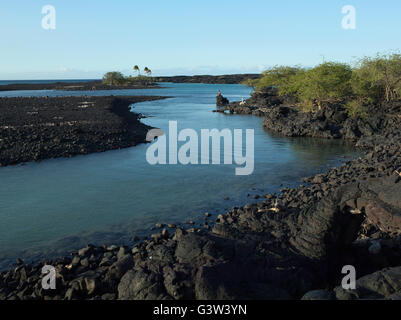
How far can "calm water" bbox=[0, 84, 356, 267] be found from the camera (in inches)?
581

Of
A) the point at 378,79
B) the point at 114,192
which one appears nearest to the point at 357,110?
the point at 378,79

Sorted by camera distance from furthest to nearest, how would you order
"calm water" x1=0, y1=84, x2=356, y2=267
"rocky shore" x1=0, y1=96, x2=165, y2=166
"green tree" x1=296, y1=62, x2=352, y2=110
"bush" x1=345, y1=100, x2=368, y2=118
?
1. "green tree" x1=296, y1=62, x2=352, y2=110
2. "bush" x1=345, y1=100, x2=368, y2=118
3. "rocky shore" x1=0, y1=96, x2=165, y2=166
4. "calm water" x1=0, y1=84, x2=356, y2=267

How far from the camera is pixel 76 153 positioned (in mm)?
29438

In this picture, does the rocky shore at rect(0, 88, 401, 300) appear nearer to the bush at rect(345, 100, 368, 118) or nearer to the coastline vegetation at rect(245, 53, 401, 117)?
the bush at rect(345, 100, 368, 118)

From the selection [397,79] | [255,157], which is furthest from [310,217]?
[397,79]

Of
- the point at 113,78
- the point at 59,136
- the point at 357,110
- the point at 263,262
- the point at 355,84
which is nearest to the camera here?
the point at 263,262

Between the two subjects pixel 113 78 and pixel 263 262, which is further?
pixel 113 78

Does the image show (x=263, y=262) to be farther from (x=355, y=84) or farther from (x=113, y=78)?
(x=113, y=78)

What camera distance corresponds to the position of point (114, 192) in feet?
65.9

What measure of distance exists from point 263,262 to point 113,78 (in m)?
192

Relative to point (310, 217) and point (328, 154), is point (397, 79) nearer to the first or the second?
point (328, 154)

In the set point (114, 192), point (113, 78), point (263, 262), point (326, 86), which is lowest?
point (114, 192)

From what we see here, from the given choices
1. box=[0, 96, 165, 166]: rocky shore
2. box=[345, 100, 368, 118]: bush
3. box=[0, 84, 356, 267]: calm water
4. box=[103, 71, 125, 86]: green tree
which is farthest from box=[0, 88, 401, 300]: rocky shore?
box=[103, 71, 125, 86]: green tree

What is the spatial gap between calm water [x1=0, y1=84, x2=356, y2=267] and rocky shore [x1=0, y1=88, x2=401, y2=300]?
2170 millimetres
